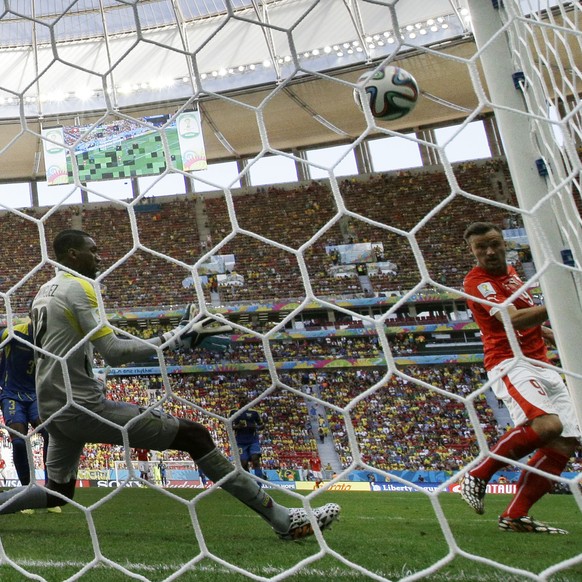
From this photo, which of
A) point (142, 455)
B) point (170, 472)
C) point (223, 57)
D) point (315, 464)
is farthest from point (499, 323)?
point (223, 57)

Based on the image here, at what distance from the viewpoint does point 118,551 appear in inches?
70.7

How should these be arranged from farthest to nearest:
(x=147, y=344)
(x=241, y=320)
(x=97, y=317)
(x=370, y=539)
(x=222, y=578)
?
(x=241, y=320), (x=370, y=539), (x=97, y=317), (x=147, y=344), (x=222, y=578)

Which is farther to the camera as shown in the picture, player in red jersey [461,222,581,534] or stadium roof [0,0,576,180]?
stadium roof [0,0,576,180]

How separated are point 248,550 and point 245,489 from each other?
26 centimetres

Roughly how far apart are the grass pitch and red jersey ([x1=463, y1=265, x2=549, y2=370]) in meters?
0.56

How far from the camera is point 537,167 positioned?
1.72m

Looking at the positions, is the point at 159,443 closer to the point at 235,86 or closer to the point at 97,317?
the point at 97,317

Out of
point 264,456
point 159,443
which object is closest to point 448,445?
point 264,456

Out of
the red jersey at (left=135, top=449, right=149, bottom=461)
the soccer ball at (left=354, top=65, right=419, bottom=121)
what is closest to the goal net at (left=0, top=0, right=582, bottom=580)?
the red jersey at (left=135, top=449, right=149, bottom=461)

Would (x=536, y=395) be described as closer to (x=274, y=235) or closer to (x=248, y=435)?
(x=248, y=435)

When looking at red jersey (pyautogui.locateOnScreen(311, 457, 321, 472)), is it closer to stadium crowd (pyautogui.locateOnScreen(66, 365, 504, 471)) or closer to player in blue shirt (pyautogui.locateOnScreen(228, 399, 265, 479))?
stadium crowd (pyautogui.locateOnScreen(66, 365, 504, 471))

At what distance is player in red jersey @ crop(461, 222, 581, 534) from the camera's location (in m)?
1.72

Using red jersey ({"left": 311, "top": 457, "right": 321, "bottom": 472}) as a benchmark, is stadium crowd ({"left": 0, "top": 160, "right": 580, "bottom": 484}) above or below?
above

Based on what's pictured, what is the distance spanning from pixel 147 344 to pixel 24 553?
3.05 ft
